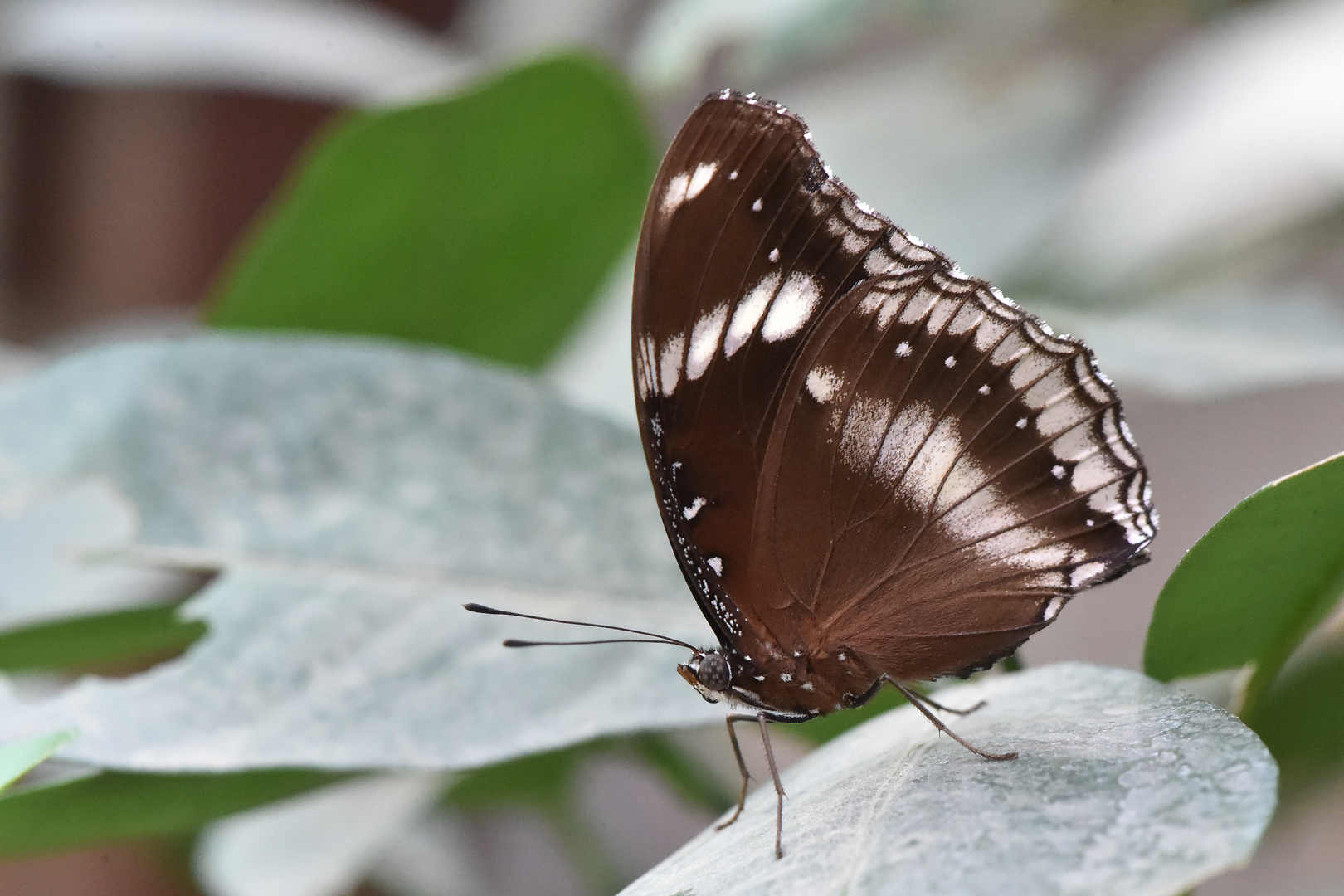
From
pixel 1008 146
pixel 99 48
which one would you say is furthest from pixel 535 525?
pixel 99 48

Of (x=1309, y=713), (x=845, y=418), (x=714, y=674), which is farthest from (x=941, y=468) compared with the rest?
(x=1309, y=713)

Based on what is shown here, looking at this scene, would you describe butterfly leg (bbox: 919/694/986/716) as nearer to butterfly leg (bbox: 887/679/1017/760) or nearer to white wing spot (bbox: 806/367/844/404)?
butterfly leg (bbox: 887/679/1017/760)

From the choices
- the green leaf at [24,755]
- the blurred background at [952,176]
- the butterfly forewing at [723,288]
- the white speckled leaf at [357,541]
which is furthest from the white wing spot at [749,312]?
the green leaf at [24,755]

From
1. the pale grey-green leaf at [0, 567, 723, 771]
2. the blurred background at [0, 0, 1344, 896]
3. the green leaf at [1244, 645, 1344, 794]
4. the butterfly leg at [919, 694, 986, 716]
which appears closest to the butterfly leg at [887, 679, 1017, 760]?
the butterfly leg at [919, 694, 986, 716]

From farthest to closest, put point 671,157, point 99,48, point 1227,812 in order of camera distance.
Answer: point 99,48, point 671,157, point 1227,812

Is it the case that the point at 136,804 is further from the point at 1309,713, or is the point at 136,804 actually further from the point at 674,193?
the point at 1309,713

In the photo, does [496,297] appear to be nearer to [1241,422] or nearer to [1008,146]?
[1008,146]

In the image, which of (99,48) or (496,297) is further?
(99,48)
